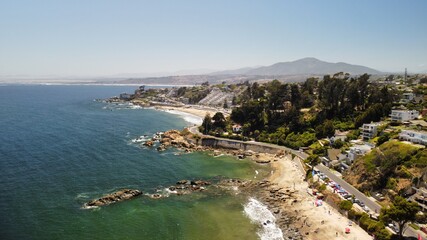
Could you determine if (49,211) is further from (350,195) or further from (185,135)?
(185,135)

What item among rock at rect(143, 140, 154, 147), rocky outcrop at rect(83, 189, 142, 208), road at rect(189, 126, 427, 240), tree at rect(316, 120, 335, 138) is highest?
tree at rect(316, 120, 335, 138)

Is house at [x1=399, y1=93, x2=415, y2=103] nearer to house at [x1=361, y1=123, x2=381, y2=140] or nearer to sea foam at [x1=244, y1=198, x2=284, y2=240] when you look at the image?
house at [x1=361, y1=123, x2=381, y2=140]

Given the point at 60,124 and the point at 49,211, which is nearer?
the point at 49,211

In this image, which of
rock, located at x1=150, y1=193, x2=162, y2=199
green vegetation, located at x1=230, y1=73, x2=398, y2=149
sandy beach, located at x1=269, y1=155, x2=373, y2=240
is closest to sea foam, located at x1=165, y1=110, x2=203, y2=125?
green vegetation, located at x1=230, y1=73, x2=398, y2=149

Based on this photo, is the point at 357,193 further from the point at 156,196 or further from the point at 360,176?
the point at 156,196

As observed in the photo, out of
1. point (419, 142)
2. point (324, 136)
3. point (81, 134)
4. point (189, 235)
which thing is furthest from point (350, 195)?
point (81, 134)

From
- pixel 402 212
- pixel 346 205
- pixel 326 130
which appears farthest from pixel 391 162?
pixel 326 130
